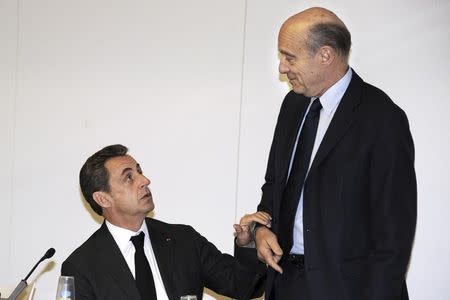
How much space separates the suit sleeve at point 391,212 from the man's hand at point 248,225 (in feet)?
1.53

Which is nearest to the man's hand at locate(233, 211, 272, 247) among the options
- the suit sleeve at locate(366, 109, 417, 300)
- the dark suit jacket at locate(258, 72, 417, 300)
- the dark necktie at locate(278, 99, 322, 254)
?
the dark necktie at locate(278, 99, 322, 254)

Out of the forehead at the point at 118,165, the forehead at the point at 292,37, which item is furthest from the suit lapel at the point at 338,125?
the forehead at the point at 118,165

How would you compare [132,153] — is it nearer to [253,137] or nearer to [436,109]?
[253,137]

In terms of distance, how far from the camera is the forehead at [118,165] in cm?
334

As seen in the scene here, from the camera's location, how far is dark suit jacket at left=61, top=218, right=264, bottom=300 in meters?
3.11

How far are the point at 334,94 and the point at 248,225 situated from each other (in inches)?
24.4

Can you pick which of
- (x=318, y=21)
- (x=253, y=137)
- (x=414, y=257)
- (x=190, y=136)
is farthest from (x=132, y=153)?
(x=318, y=21)

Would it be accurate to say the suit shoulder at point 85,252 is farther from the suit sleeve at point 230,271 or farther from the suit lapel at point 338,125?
the suit lapel at point 338,125

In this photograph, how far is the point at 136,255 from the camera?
323cm

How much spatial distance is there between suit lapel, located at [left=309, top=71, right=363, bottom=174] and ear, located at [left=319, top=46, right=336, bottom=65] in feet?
0.48

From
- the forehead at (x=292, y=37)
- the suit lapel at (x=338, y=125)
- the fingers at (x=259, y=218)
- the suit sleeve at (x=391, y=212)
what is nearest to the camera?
the suit sleeve at (x=391, y=212)

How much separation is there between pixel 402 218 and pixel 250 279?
105 centimetres

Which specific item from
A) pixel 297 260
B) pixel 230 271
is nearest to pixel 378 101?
pixel 297 260

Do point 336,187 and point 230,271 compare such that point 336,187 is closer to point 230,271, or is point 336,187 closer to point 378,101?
point 378,101
